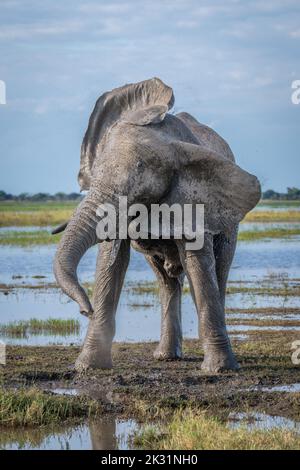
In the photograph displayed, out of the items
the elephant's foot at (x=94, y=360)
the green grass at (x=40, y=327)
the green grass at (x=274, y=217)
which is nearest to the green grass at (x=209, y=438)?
the elephant's foot at (x=94, y=360)

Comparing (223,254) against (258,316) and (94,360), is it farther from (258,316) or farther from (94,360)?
(258,316)

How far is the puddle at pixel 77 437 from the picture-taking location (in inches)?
317

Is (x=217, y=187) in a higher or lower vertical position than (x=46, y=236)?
lower

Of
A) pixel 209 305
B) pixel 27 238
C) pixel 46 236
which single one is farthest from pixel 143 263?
pixel 209 305

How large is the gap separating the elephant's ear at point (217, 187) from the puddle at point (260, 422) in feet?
7.90

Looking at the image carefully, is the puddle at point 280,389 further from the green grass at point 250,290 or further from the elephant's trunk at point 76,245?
the green grass at point 250,290

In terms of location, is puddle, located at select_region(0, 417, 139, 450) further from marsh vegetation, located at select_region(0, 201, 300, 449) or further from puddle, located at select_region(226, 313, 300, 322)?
puddle, located at select_region(226, 313, 300, 322)

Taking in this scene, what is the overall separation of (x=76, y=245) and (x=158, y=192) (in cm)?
107

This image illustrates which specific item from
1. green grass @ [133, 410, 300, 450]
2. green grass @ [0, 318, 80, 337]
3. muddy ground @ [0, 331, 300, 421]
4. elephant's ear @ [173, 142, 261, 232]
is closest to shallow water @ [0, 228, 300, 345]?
green grass @ [0, 318, 80, 337]

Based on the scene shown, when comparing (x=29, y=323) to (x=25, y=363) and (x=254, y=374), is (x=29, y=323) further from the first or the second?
(x=254, y=374)

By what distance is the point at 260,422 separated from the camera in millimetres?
8609

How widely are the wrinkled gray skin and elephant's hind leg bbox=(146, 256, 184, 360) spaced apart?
25 millimetres

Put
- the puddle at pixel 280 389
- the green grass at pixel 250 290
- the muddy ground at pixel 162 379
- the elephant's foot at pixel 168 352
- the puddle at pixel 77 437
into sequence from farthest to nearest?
the green grass at pixel 250 290
the elephant's foot at pixel 168 352
the puddle at pixel 280 389
the muddy ground at pixel 162 379
the puddle at pixel 77 437
